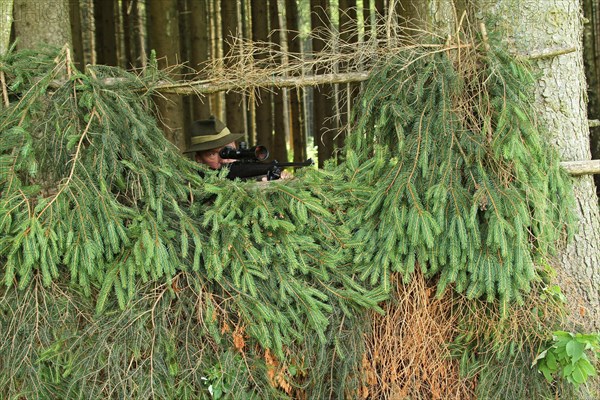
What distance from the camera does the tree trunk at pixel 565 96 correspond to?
14.2 ft

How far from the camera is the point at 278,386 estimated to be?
12.7ft

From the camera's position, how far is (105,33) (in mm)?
12219

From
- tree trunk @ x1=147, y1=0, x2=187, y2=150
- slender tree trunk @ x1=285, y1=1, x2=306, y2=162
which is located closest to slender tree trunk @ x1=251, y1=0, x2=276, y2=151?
slender tree trunk @ x1=285, y1=1, x2=306, y2=162

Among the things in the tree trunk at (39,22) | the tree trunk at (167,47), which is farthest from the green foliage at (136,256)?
the tree trunk at (167,47)

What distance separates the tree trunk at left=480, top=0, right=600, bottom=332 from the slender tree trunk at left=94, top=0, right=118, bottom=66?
29.8ft

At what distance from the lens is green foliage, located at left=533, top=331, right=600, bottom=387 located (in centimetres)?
376

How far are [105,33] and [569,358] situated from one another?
34.5ft

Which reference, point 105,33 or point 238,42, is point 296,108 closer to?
point 238,42

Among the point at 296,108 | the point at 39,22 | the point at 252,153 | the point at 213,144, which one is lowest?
the point at 252,153

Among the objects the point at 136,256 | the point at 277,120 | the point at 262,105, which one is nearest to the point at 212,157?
the point at 136,256

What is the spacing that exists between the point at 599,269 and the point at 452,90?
158 cm

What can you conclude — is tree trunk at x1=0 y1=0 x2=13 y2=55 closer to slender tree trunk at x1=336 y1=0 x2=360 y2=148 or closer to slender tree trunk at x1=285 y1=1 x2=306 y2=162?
slender tree trunk at x1=336 y1=0 x2=360 y2=148

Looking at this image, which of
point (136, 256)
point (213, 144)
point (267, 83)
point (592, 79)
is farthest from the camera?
point (592, 79)

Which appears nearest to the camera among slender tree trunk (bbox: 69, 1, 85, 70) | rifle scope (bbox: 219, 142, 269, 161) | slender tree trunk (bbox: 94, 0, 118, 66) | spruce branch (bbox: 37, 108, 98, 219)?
spruce branch (bbox: 37, 108, 98, 219)
